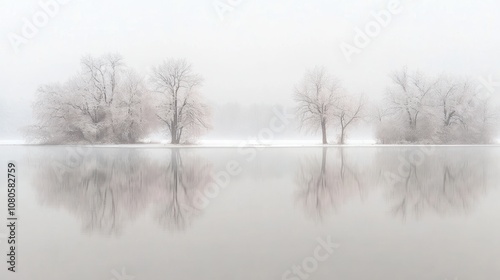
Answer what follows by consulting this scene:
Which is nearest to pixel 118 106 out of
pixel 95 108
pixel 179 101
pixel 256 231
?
pixel 95 108

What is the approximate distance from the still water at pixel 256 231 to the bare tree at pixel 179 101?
32.3 metres

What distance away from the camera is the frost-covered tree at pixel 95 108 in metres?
43.8

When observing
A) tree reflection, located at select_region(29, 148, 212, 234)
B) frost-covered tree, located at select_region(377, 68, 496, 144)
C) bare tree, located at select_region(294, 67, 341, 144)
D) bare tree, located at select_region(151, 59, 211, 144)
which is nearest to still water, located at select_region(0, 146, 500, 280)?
tree reflection, located at select_region(29, 148, 212, 234)

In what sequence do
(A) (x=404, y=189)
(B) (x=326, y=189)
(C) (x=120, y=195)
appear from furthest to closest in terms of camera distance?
(A) (x=404, y=189) < (B) (x=326, y=189) < (C) (x=120, y=195)

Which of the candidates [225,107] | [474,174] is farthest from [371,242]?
[225,107]

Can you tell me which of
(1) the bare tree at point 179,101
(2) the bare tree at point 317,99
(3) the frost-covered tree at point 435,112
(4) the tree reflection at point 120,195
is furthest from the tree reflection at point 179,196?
(3) the frost-covered tree at point 435,112

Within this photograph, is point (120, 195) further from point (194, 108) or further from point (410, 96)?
point (410, 96)

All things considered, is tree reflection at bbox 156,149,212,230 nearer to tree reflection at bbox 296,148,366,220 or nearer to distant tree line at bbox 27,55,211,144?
tree reflection at bbox 296,148,366,220

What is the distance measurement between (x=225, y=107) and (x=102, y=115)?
140 ft

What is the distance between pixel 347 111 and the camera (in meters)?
46.7

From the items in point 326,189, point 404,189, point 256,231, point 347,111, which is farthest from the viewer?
point 347,111

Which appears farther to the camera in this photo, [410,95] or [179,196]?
[410,95]

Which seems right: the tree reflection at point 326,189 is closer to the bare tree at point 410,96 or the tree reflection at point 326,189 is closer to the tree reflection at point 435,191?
the tree reflection at point 435,191

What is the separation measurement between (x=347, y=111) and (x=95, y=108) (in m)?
30.2
